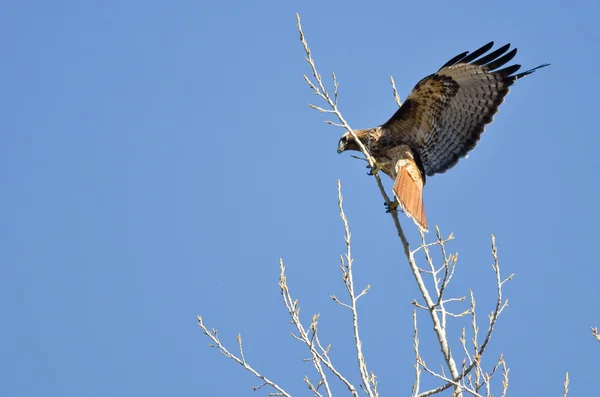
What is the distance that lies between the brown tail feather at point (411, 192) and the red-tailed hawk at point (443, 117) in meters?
0.02

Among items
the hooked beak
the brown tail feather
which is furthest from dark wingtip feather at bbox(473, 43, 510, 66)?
the hooked beak

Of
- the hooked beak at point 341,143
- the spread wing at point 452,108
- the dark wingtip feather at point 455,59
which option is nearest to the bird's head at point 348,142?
the hooked beak at point 341,143

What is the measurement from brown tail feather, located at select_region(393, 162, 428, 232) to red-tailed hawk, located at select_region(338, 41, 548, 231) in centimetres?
2

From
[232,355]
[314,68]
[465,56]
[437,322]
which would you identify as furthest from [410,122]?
[232,355]

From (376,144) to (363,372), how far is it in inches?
118

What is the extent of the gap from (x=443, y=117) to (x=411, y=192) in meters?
1.02

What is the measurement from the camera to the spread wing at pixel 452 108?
580 cm

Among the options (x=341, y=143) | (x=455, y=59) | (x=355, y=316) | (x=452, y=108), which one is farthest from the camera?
(x=341, y=143)

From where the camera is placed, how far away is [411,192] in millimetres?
5277

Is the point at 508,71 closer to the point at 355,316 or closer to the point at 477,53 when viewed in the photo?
the point at 477,53

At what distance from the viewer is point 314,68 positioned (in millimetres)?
4023

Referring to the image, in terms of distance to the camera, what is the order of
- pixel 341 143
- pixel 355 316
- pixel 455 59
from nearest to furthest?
pixel 355 316 < pixel 455 59 < pixel 341 143

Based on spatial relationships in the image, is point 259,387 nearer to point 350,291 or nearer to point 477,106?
point 350,291

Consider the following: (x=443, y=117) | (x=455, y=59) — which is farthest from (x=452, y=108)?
(x=455, y=59)
